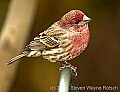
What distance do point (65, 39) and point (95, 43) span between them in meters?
0.11

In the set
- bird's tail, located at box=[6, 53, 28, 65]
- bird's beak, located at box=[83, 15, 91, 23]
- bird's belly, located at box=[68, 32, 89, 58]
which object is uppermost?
bird's beak, located at box=[83, 15, 91, 23]

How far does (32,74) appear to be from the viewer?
3.64 feet

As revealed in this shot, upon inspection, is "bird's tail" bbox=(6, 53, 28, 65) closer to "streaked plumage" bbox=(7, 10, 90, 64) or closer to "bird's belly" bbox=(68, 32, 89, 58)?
"streaked plumage" bbox=(7, 10, 90, 64)

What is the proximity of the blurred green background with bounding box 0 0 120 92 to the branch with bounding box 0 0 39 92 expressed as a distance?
26mm

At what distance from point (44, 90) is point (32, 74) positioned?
0.23 feet

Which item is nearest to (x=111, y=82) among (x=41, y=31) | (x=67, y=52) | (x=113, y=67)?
(x=113, y=67)

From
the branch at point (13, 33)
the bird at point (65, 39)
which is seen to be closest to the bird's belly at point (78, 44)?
the bird at point (65, 39)

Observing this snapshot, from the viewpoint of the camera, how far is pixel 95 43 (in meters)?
1.06

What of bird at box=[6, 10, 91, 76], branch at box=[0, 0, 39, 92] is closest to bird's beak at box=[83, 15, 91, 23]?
bird at box=[6, 10, 91, 76]

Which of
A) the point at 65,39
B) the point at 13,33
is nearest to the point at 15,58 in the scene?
the point at 13,33

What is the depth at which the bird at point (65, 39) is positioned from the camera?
101 cm

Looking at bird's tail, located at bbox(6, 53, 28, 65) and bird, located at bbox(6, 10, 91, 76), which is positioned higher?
bird, located at bbox(6, 10, 91, 76)

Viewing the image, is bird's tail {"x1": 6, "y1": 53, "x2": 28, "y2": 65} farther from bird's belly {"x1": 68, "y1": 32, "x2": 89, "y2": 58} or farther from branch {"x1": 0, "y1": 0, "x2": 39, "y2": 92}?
bird's belly {"x1": 68, "y1": 32, "x2": 89, "y2": 58}

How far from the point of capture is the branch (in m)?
1.06
